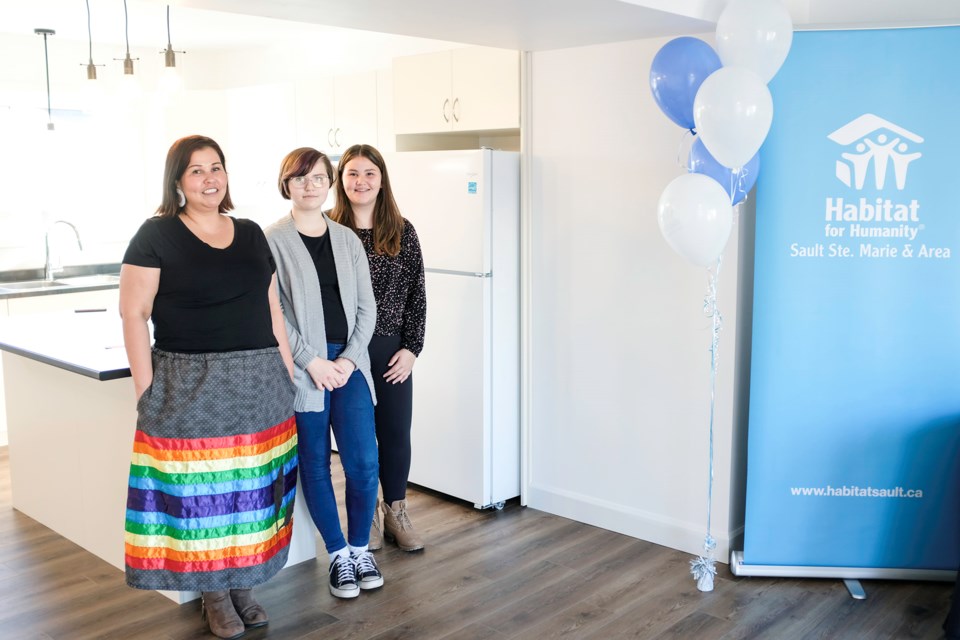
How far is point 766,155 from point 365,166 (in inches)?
54.1

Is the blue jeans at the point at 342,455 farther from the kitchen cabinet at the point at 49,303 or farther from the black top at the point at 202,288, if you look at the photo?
the kitchen cabinet at the point at 49,303

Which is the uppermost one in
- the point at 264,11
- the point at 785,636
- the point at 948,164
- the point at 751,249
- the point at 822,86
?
the point at 264,11

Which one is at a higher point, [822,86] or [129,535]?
[822,86]

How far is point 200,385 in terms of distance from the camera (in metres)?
2.55

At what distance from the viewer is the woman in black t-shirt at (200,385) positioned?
98.7 inches

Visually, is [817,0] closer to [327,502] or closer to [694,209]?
[694,209]

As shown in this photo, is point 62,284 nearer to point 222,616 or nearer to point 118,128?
point 118,128

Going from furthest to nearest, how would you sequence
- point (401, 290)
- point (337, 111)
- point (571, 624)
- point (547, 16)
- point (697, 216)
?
point (337, 111)
point (401, 290)
point (547, 16)
point (571, 624)
point (697, 216)

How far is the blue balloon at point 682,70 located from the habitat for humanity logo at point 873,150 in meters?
0.52

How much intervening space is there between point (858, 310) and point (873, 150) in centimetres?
54

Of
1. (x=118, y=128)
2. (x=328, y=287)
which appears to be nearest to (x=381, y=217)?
(x=328, y=287)

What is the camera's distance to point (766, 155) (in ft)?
9.88

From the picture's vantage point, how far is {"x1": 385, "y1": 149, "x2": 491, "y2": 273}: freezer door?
3.70m

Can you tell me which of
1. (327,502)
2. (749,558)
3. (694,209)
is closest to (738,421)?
(749,558)
